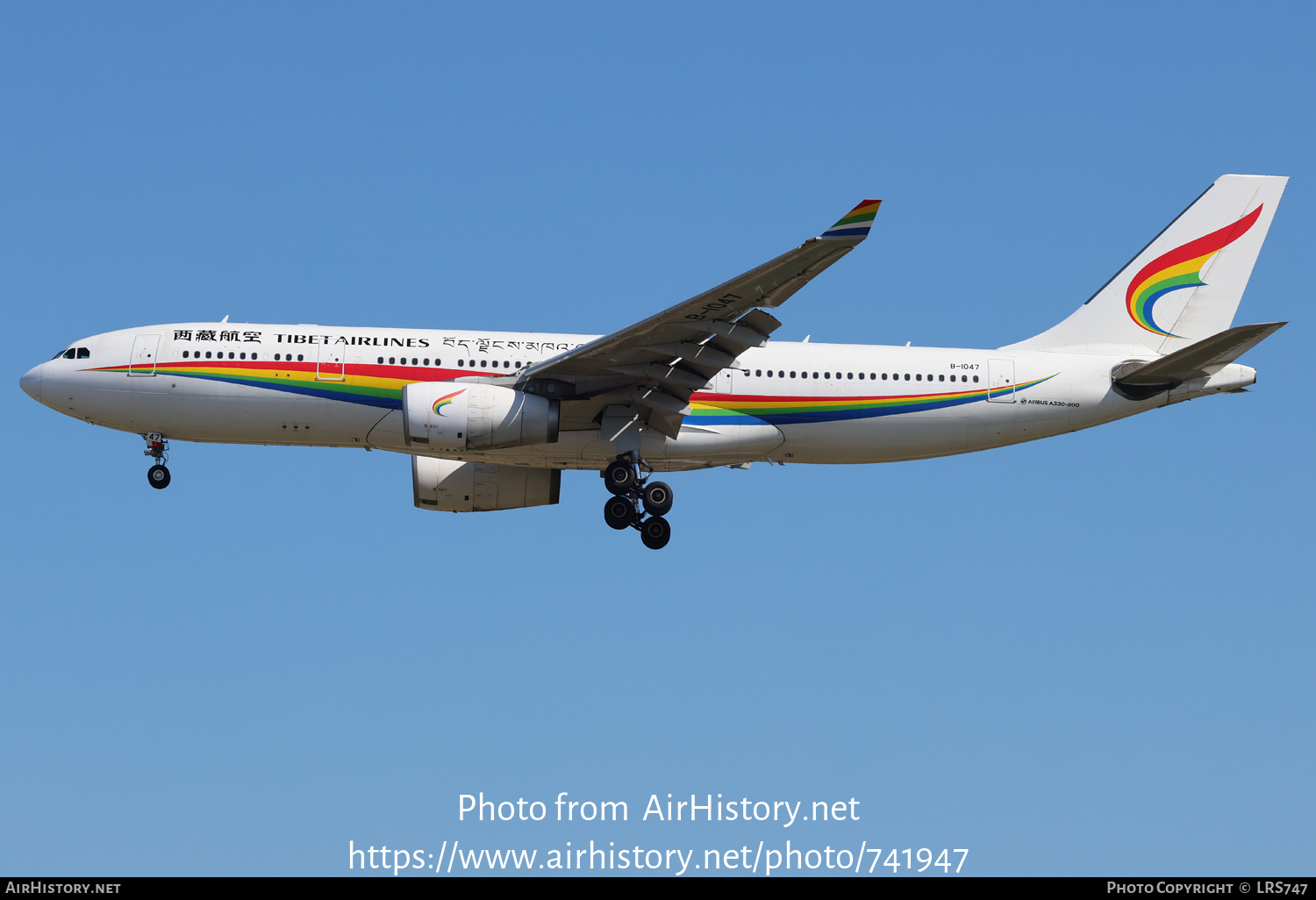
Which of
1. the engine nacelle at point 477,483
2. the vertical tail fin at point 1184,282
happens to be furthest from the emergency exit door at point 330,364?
the vertical tail fin at point 1184,282

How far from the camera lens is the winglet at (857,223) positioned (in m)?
24.5

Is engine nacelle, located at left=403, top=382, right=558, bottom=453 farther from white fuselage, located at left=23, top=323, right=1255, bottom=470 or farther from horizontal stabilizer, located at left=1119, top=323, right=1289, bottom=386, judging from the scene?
horizontal stabilizer, located at left=1119, top=323, right=1289, bottom=386

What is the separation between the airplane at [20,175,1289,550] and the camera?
2895 cm

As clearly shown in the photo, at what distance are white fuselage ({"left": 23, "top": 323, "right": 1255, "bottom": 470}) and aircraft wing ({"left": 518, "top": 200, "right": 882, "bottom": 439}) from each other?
0.85 meters

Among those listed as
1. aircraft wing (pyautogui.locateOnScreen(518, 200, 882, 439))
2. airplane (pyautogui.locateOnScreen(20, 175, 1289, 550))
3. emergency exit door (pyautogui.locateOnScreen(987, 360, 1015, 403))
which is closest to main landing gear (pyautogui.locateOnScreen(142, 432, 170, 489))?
airplane (pyautogui.locateOnScreen(20, 175, 1289, 550))

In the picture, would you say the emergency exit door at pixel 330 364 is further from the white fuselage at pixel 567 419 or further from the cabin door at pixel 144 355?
the cabin door at pixel 144 355

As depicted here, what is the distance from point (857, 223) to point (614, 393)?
23.6 feet

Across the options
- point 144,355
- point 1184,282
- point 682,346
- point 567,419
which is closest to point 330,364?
point 144,355

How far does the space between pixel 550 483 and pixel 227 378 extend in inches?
298

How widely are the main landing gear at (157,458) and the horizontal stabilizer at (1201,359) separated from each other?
20494mm

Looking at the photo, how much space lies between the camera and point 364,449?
101 feet

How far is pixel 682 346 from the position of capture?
2838 centimetres

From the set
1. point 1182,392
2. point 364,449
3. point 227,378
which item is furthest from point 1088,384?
point 227,378
